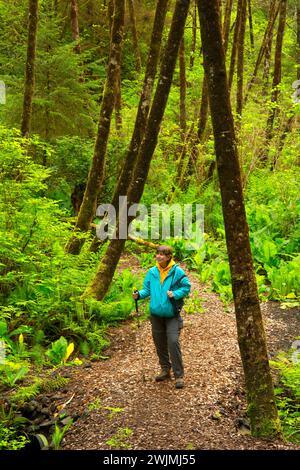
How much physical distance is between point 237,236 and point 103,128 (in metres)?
4.98

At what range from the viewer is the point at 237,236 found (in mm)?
4562

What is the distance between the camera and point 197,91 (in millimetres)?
22969

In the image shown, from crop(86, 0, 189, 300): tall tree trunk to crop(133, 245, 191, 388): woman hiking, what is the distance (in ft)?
7.93

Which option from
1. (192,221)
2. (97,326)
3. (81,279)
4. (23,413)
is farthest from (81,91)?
(23,413)

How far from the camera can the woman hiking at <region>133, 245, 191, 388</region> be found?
5754 mm

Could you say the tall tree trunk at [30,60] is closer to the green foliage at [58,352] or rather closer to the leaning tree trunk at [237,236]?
the green foliage at [58,352]

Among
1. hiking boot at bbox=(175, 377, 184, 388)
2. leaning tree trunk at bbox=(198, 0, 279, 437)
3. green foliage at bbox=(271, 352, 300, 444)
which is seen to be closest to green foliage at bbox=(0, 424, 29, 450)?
hiking boot at bbox=(175, 377, 184, 388)

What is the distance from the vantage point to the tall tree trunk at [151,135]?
7359 millimetres

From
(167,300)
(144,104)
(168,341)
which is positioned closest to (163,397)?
(168,341)

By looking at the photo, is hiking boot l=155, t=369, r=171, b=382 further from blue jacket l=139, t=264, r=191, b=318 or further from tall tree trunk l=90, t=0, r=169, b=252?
tall tree trunk l=90, t=0, r=169, b=252

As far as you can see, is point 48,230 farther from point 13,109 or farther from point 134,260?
point 13,109

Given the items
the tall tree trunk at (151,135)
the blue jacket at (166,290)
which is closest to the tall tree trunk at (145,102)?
the tall tree trunk at (151,135)

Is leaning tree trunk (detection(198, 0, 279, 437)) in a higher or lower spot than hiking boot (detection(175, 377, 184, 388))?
higher

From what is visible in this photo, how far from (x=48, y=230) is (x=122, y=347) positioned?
2.14 metres
